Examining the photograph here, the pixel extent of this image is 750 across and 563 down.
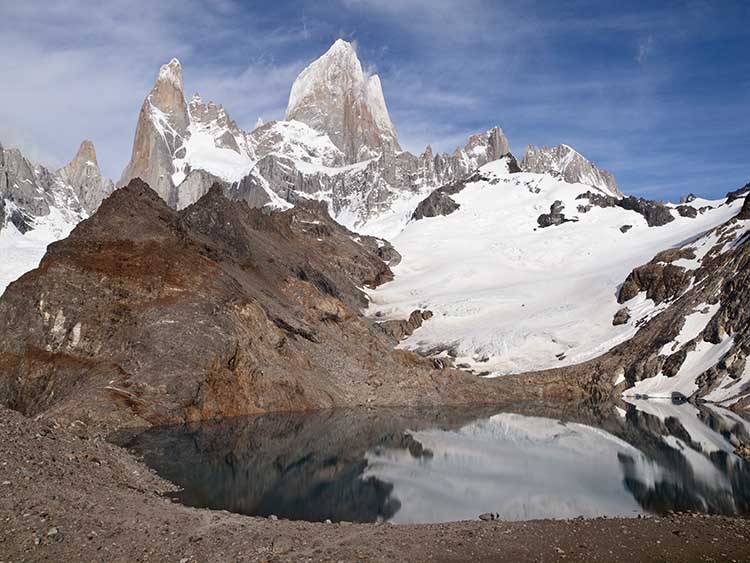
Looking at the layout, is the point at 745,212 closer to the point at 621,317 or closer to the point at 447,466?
the point at 621,317

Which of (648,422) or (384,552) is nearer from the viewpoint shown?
(384,552)

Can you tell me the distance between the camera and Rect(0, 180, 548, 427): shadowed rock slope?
52.3m

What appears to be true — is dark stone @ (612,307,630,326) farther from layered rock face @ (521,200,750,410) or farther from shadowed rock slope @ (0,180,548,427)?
shadowed rock slope @ (0,180,548,427)

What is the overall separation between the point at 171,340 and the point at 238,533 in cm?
3763

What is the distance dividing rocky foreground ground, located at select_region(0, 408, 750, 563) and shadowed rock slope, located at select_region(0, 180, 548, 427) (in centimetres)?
2341

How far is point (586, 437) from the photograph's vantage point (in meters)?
53.0

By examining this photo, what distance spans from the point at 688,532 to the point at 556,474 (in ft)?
49.6

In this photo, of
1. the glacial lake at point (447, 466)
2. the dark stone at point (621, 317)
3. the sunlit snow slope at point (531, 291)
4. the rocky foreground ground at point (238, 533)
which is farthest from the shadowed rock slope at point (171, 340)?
the dark stone at point (621, 317)

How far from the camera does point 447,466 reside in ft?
130

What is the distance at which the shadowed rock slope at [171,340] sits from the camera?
52272 mm

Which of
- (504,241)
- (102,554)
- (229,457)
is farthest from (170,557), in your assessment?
(504,241)

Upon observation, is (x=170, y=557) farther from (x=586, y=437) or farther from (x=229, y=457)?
(x=586, y=437)

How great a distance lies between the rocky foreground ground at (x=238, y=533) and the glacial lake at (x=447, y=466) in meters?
3.41

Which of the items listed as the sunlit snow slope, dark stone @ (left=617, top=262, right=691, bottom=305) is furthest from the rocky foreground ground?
dark stone @ (left=617, top=262, right=691, bottom=305)
